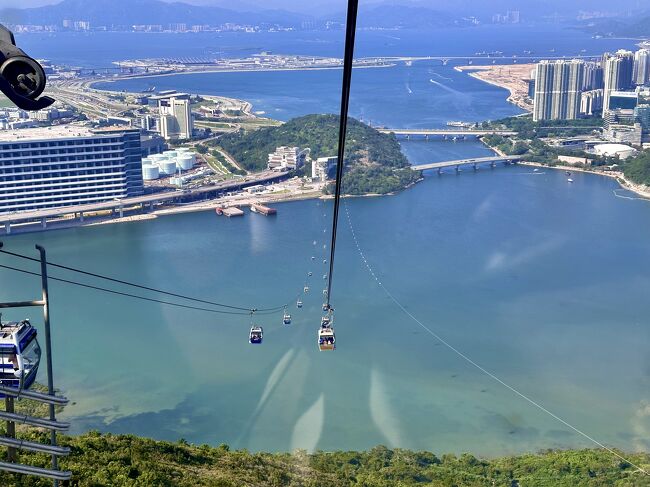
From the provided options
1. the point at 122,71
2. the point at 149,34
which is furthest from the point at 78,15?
the point at 122,71

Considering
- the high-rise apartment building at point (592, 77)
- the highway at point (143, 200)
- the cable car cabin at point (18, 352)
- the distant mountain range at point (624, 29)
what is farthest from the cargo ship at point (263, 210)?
the distant mountain range at point (624, 29)

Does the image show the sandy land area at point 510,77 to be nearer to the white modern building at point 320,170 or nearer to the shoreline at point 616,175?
the shoreline at point 616,175

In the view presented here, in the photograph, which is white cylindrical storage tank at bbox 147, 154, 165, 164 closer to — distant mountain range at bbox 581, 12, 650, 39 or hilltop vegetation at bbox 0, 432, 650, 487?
hilltop vegetation at bbox 0, 432, 650, 487

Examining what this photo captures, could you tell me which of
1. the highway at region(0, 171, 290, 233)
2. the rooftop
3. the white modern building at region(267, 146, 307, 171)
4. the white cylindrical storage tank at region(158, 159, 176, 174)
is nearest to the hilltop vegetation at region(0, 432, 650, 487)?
the highway at region(0, 171, 290, 233)

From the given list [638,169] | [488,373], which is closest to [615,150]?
[638,169]

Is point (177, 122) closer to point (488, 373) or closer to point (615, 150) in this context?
point (615, 150)
